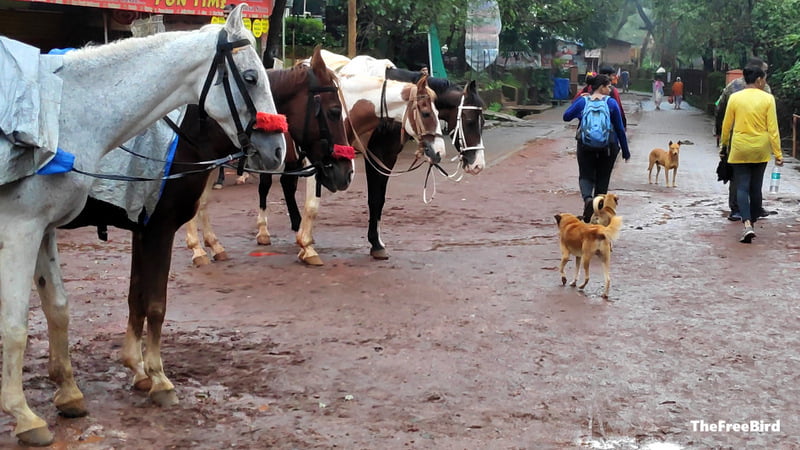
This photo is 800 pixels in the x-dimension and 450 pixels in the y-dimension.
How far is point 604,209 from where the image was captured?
934 centimetres

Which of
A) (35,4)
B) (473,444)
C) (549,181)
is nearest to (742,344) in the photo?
(473,444)

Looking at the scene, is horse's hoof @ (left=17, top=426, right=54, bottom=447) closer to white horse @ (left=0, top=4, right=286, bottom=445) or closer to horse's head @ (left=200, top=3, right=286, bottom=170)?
white horse @ (left=0, top=4, right=286, bottom=445)

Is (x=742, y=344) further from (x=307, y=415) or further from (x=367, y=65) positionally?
(x=367, y=65)

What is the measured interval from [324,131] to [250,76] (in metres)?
2.52

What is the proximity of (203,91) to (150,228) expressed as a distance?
958 mm

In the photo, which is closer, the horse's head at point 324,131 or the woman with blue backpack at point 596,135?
the horse's head at point 324,131

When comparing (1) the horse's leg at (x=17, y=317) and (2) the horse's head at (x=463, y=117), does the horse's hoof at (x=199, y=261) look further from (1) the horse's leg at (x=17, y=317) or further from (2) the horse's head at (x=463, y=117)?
(1) the horse's leg at (x=17, y=317)

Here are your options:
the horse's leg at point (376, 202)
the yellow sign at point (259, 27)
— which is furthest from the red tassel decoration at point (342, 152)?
the yellow sign at point (259, 27)

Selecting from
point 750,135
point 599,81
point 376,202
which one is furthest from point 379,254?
point 750,135

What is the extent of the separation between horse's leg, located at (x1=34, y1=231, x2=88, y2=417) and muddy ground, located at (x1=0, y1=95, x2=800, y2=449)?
11cm

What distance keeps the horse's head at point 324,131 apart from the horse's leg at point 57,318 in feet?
9.12

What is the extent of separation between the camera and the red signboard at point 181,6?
15.9 metres

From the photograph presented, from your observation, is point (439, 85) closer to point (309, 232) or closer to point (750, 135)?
point (309, 232)

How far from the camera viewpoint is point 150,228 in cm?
543
